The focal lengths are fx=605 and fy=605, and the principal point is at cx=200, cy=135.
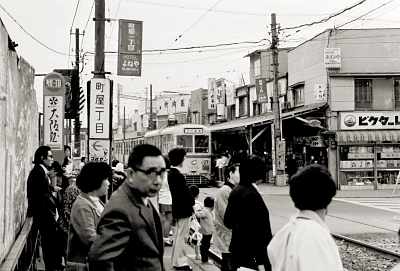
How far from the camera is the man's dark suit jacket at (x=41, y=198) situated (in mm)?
8398

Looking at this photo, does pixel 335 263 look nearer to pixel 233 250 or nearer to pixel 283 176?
pixel 233 250

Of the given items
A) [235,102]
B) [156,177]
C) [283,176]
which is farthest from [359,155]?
[156,177]

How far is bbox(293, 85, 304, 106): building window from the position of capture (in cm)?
3332

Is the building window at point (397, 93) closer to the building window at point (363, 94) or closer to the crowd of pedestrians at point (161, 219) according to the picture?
the building window at point (363, 94)

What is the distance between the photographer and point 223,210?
7.54 m

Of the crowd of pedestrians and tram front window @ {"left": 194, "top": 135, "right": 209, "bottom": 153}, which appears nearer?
the crowd of pedestrians

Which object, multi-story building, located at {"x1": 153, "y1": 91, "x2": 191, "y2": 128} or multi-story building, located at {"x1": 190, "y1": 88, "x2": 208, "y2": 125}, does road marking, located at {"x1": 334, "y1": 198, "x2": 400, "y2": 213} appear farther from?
multi-story building, located at {"x1": 153, "y1": 91, "x2": 191, "y2": 128}

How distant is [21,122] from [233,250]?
4.14 metres

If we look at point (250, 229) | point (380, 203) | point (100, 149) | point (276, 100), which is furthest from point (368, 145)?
point (250, 229)

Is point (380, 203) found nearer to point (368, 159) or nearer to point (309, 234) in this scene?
point (368, 159)

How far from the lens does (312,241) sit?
10.2ft

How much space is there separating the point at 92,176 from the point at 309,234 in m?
2.72

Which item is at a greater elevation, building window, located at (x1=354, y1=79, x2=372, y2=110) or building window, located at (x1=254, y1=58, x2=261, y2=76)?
building window, located at (x1=254, y1=58, x2=261, y2=76)

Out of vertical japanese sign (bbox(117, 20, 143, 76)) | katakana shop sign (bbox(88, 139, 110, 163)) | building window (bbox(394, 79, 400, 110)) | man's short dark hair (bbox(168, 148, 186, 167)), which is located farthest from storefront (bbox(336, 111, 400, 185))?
man's short dark hair (bbox(168, 148, 186, 167))
